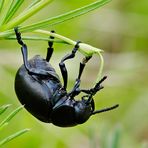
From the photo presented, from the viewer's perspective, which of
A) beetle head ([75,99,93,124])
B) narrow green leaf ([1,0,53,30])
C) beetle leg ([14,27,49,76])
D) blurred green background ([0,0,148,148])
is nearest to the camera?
narrow green leaf ([1,0,53,30])

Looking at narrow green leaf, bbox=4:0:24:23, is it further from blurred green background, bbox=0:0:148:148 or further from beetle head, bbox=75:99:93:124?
blurred green background, bbox=0:0:148:148

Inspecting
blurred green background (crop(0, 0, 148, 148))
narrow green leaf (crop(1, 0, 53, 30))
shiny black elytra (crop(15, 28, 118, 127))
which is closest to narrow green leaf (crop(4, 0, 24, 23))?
narrow green leaf (crop(1, 0, 53, 30))

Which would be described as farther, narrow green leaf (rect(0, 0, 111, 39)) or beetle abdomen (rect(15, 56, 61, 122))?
beetle abdomen (rect(15, 56, 61, 122))

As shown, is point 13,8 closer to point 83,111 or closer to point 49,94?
point 49,94

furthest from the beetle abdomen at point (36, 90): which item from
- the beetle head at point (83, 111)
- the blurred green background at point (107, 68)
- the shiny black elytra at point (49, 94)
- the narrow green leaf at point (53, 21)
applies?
the blurred green background at point (107, 68)

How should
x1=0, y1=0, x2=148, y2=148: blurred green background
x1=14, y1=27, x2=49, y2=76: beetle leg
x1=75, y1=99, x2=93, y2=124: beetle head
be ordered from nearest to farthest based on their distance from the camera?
x1=14, y1=27, x2=49, y2=76: beetle leg → x1=75, y1=99, x2=93, y2=124: beetle head → x1=0, y1=0, x2=148, y2=148: blurred green background

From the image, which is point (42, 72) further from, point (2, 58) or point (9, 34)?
point (2, 58)

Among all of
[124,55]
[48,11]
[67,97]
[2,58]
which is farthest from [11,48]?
[67,97]

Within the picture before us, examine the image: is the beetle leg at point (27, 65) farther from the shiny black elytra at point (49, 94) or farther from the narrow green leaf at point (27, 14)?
the narrow green leaf at point (27, 14)
